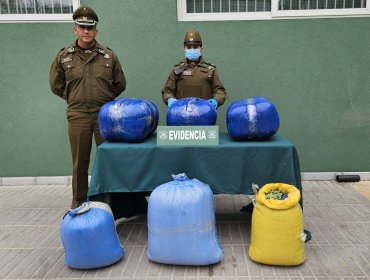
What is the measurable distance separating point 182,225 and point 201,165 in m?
0.49

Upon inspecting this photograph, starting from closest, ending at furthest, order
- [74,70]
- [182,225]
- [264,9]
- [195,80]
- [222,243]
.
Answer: [182,225] → [222,243] → [74,70] → [195,80] → [264,9]

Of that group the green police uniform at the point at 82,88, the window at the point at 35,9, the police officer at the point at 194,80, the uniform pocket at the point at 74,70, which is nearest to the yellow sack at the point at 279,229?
the police officer at the point at 194,80

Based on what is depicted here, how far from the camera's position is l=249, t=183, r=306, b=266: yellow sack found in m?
2.40

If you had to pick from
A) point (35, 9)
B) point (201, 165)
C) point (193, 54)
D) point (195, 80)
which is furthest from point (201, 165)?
point (35, 9)

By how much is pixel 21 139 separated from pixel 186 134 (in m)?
2.94

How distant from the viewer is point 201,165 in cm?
266

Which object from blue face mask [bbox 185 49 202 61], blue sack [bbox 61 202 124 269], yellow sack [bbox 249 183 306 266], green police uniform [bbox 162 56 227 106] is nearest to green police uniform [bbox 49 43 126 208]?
green police uniform [bbox 162 56 227 106]

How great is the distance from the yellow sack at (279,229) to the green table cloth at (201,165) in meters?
0.18

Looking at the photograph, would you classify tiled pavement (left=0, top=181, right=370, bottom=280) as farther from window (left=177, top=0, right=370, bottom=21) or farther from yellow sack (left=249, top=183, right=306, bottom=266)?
window (left=177, top=0, right=370, bottom=21)

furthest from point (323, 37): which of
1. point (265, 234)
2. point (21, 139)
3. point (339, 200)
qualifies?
point (21, 139)

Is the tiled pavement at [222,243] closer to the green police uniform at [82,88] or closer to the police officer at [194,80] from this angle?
the green police uniform at [82,88]

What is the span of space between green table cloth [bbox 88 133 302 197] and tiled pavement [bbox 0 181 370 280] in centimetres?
54

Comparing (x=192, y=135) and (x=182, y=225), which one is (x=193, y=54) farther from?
(x=182, y=225)

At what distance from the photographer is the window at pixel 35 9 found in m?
4.41
